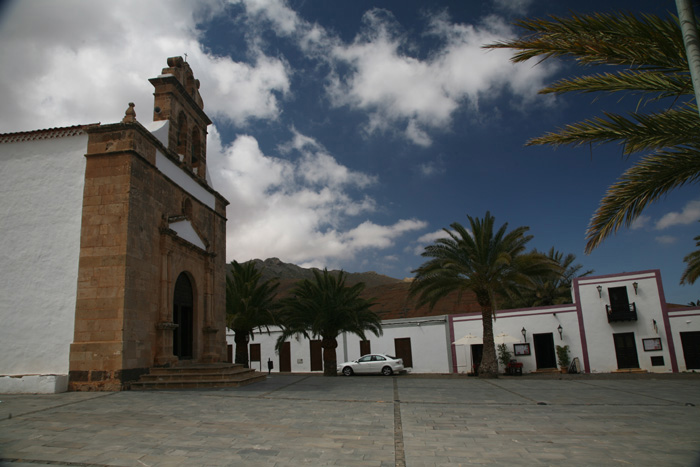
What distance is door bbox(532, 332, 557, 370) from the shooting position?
84.2ft

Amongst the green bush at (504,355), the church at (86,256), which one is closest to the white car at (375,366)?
the green bush at (504,355)

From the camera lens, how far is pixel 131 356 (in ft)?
37.5

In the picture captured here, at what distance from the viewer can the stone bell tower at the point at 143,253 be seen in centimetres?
1127

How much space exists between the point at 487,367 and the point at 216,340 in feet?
38.5

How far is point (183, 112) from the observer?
53.8 ft

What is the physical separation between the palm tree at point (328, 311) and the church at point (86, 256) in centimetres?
1000

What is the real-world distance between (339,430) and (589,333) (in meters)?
21.9

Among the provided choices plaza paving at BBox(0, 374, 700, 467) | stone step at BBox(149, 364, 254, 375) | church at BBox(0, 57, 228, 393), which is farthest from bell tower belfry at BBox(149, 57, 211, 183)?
plaza paving at BBox(0, 374, 700, 467)

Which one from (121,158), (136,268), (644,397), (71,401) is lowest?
(644,397)

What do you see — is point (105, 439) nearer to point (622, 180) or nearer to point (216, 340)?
point (622, 180)

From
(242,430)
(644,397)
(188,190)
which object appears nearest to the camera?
(242,430)

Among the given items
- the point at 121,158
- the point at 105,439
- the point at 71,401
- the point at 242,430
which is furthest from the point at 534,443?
the point at 121,158

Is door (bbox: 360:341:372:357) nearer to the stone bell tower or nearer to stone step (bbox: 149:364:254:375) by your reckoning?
the stone bell tower

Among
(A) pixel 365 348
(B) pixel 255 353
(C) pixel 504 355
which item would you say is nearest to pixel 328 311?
(A) pixel 365 348
